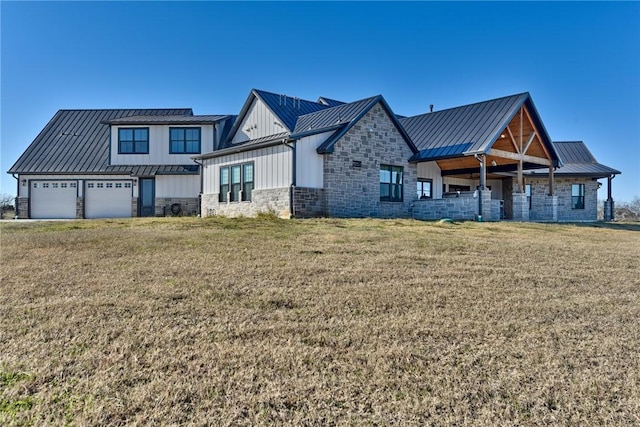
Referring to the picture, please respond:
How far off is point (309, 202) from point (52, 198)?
15.5 m

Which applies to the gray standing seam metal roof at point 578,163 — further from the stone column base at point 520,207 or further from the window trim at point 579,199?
the stone column base at point 520,207

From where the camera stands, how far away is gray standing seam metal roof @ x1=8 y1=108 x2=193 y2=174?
74.2ft

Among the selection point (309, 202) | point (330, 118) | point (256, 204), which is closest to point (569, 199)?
point (330, 118)

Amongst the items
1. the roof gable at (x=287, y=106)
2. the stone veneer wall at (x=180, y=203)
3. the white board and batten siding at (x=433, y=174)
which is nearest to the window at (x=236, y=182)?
the roof gable at (x=287, y=106)

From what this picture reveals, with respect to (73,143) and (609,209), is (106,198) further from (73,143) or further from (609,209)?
(609,209)

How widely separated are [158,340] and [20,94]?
12.5 m

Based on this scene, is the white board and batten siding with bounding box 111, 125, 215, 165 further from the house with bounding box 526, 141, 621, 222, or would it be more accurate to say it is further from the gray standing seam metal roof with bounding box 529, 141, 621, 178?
the gray standing seam metal roof with bounding box 529, 141, 621, 178

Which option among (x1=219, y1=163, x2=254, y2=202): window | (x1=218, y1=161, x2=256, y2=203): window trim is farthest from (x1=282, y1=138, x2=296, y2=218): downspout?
(x1=219, y1=163, x2=254, y2=202): window

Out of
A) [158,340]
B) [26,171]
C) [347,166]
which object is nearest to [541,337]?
[158,340]

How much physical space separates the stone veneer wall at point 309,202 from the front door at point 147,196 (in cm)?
1094

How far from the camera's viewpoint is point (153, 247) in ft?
25.9

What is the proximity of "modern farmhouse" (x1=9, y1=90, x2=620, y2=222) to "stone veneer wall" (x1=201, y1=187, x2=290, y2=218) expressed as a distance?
0.05 m

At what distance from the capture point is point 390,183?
17.7 metres

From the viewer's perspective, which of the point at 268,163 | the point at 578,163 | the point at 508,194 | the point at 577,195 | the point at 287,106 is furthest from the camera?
the point at 578,163
